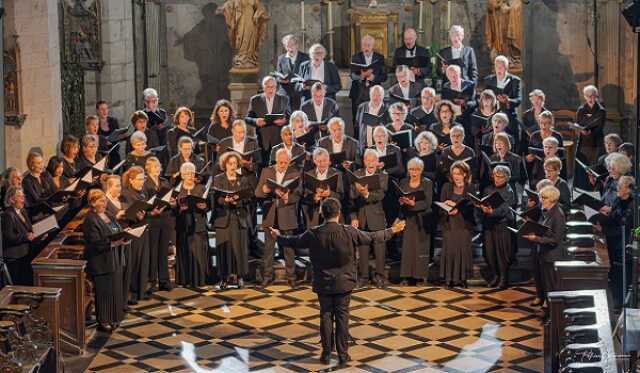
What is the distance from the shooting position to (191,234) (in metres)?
15.0

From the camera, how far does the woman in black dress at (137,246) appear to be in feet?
47.4

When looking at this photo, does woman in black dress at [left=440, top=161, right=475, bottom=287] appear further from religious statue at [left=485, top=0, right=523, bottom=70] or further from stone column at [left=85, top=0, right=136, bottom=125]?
stone column at [left=85, top=0, right=136, bottom=125]

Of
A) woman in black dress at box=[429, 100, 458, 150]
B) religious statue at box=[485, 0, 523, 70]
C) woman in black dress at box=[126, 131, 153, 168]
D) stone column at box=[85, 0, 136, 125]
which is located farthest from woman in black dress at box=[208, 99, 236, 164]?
religious statue at box=[485, 0, 523, 70]

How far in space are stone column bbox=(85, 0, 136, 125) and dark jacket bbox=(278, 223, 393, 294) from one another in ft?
20.8

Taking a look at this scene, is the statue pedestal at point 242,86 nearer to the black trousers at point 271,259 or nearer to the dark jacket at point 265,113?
the dark jacket at point 265,113

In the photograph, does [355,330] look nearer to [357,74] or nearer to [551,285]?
[551,285]

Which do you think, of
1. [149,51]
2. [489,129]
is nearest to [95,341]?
[489,129]

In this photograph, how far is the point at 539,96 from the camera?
16672 mm

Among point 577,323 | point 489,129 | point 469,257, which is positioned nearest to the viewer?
point 577,323

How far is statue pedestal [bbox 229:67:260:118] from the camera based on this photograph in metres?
18.9

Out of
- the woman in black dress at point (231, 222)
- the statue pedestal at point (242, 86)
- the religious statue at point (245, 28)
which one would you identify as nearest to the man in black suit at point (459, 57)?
the religious statue at point (245, 28)

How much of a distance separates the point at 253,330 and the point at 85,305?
1.53m

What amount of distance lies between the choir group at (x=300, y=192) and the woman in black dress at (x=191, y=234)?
13 millimetres

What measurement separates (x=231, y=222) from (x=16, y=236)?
235cm
